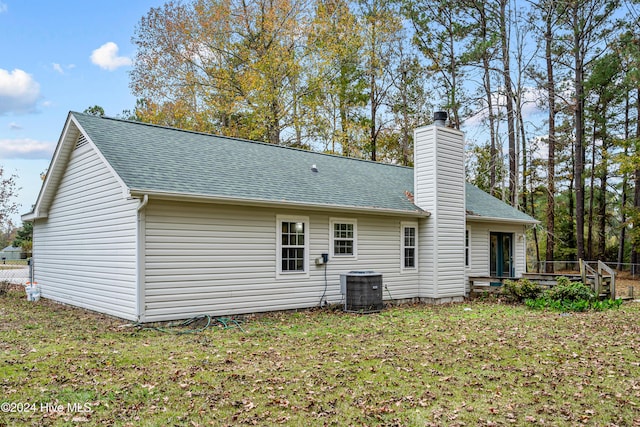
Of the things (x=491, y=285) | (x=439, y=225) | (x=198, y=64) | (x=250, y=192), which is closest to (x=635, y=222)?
(x=491, y=285)

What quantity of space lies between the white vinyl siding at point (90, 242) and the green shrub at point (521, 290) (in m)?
9.56

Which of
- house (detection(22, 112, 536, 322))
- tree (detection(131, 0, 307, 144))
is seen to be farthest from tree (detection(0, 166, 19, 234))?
house (detection(22, 112, 536, 322))

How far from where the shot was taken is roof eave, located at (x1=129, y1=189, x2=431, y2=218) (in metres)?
8.23

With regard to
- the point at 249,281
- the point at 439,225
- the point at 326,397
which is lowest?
the point at 326,397

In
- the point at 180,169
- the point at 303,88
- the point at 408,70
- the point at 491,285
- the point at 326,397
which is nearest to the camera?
the point at 326,397

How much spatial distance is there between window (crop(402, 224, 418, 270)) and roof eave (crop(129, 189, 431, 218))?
0.52 meters

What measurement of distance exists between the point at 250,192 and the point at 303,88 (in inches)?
602

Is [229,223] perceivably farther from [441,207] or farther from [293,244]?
[441,207]

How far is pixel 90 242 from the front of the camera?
1036 cm

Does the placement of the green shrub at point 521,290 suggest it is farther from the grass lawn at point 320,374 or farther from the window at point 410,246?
the grass lawn at point 320,374

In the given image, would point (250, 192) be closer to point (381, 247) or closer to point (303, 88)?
point (381, 247)

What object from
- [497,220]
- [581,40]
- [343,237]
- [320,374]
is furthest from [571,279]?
[581,40]

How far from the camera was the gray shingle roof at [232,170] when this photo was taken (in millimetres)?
9133

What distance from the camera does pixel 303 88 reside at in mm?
23984
